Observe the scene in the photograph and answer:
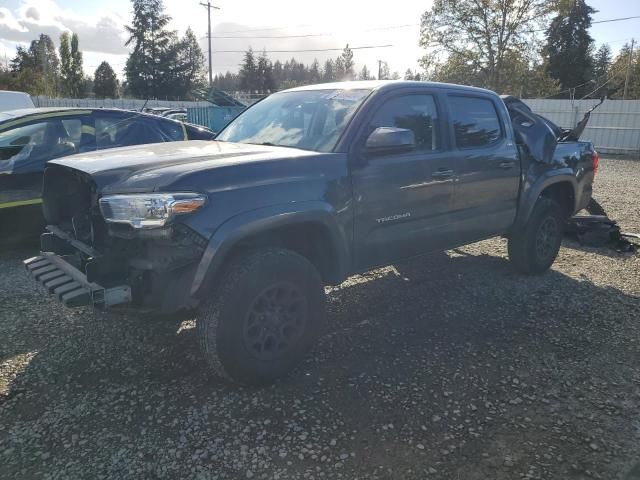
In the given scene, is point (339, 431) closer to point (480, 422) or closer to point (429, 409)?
point (429, 409)

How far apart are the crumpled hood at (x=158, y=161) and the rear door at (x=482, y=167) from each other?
64.8 inches

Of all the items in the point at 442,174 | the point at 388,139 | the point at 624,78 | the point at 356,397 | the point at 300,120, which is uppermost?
the point at 624,78

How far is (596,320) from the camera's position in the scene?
450 centimetres

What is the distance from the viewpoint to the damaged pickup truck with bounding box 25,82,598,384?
2.85 m

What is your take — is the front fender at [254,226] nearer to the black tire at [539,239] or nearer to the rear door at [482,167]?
the rear door at [482,167]

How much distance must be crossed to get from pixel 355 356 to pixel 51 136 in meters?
4.51

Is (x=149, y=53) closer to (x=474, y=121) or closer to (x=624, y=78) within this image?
(x=624, y=78)

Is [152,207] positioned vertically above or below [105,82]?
below

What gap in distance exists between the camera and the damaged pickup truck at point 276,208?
285cm

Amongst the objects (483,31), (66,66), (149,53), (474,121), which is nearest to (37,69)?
(66,66)

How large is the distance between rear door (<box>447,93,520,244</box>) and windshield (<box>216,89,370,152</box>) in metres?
1.10

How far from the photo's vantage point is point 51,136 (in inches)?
232

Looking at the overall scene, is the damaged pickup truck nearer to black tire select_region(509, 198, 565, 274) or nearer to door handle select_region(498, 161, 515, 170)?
door handle select_region(498, 161, 515, 170)

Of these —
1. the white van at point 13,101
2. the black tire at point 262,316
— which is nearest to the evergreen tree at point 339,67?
the white van at point 13,101
